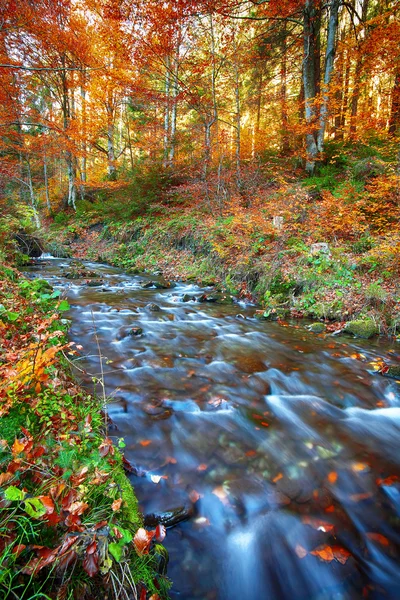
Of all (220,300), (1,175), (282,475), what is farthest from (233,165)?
(282,475)

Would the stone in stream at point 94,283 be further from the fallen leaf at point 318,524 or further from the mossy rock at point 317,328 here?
the fallen leaf at point 318,524

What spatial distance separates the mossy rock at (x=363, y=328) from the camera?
5670 millimetres

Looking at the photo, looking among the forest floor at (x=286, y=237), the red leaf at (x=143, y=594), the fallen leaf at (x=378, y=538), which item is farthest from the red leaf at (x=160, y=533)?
the forest floor at (x=286, y=237)

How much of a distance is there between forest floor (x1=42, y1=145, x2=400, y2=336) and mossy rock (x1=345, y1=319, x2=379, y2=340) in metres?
0.06

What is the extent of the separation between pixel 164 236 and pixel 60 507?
1226 cm

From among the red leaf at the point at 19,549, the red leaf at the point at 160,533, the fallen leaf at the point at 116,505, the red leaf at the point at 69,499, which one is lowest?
the red leaf at the point at 160,533

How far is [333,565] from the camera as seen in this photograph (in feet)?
6.25

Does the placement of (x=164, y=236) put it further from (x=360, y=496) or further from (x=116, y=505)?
(x=116, y=505)

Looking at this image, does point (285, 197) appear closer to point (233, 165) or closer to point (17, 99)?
point (233, 165)

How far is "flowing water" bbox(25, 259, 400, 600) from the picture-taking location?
191 cm

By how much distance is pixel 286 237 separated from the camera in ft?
27.1

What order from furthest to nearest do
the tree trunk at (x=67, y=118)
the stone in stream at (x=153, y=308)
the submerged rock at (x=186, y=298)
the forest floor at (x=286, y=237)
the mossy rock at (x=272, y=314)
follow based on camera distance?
the tree trunk at (x=67, y=118)
the submerged rock at (x=186, y=298)
the stone in stream at (x=153, y=308)
the mossy rock at (x=272, y=314)
the forest floor at (x=286, y=237)

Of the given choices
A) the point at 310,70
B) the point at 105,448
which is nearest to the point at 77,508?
the point at 105,448

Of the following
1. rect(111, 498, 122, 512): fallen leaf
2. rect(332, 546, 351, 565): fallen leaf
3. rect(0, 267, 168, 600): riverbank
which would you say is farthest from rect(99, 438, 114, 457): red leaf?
rect(332, 546, 351, 565): fallen leaf
